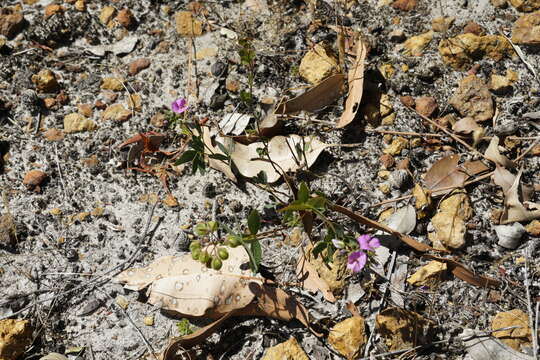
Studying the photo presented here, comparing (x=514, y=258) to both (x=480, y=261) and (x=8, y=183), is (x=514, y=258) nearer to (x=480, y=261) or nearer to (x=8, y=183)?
(x=480, y=261)

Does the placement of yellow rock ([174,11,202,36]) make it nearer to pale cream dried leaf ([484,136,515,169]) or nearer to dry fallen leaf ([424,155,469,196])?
dry fallen leaf ([424,155,469,196])

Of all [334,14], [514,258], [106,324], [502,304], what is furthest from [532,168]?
[106,324]

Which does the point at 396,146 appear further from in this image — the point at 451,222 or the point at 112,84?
the point at 112,84

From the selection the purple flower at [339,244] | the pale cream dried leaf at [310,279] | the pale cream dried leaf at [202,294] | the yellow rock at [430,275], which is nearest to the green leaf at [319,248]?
the purple flower at [339,244]

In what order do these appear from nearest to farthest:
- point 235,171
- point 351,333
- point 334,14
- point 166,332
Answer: point 351,333 → point 166,332 → point 235,171 → point 334,14

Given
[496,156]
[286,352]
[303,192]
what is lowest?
[286,352]

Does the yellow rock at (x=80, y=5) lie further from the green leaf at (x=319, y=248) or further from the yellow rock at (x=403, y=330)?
the yellow rock at (x=403, y=330)

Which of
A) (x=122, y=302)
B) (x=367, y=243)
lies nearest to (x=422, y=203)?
(x=367, y=243)
